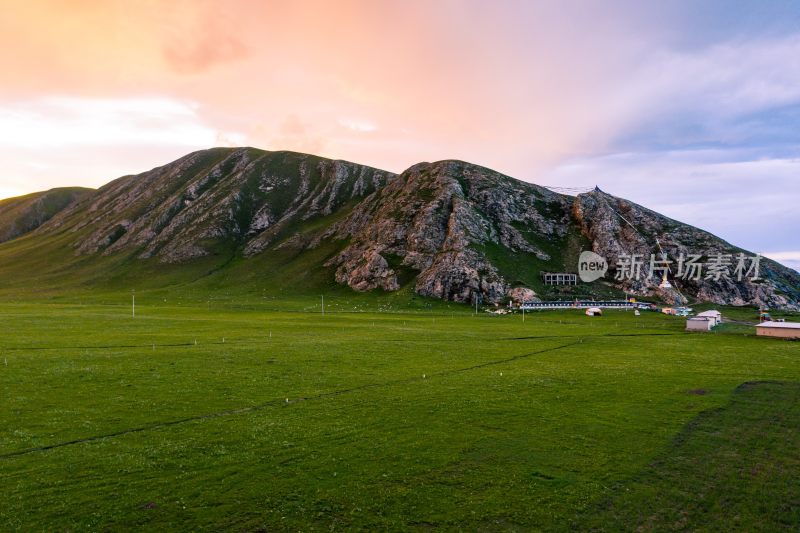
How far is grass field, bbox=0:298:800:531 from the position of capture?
2048 centimetres

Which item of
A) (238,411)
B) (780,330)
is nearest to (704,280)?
(780,330)

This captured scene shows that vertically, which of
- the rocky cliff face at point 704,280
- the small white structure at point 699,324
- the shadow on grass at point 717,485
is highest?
the rocky cliff face at point 704,280

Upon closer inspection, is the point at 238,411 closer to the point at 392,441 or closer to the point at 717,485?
the point at 392,441

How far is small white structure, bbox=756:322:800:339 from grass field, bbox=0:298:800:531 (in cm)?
2459

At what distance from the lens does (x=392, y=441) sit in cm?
2895

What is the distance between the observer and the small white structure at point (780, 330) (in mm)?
79938

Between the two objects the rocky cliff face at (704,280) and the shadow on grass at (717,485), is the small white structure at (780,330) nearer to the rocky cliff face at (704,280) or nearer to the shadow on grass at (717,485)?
the shadow on grass at (717,485)

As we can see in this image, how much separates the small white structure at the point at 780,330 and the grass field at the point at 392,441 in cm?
2459

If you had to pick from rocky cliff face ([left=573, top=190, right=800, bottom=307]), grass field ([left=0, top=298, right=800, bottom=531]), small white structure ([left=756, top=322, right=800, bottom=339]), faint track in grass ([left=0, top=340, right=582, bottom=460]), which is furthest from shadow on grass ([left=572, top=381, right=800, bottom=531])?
rocky cliff face ([left=573, top=190, right=800, bottom=307])

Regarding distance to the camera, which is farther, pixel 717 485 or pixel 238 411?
pixel 238 411

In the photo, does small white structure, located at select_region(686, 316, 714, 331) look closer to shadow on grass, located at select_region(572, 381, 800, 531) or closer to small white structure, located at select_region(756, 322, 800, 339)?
small white structure, located at select_region(756, 322, 800, 339)

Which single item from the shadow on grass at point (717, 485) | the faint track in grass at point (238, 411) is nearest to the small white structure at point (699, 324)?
the faint track in grass at point (238, 411)

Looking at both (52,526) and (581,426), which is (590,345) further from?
(52,526)

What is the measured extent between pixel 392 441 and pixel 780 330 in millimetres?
87277
